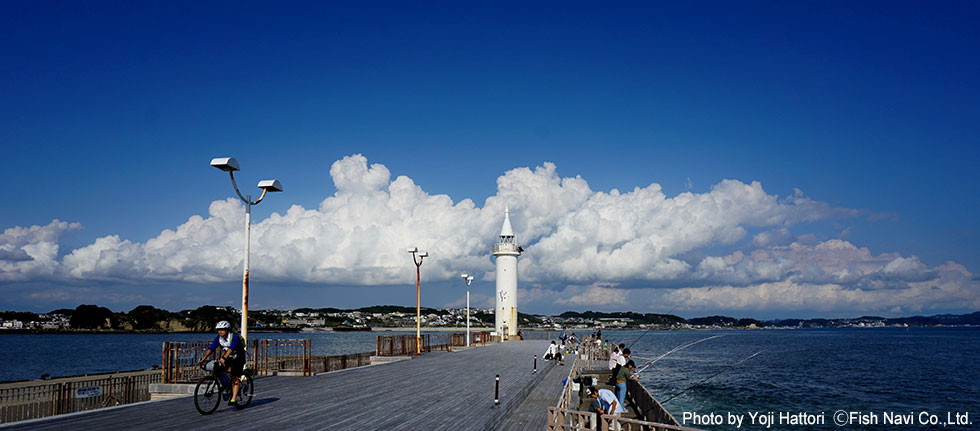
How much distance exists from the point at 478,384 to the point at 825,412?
23715 mm

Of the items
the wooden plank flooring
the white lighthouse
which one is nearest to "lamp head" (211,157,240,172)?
the wooden plank flooring

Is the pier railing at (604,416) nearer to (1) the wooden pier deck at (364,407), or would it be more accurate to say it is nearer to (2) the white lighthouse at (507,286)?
(1) the wooden pier deck at (364,407)

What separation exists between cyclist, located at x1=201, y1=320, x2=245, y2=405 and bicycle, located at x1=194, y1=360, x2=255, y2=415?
0.11m

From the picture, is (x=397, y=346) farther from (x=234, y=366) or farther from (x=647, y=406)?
(x=234, y=366)

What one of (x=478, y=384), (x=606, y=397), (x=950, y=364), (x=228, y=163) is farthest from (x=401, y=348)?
(x=950, y=364)

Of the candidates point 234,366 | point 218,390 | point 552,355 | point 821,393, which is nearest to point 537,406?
point 234,366

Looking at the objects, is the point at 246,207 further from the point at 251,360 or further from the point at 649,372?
the point at 649,372

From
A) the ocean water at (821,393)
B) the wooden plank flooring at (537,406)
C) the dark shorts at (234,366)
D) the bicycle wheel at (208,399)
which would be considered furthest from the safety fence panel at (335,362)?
the ocean water at (821,393)

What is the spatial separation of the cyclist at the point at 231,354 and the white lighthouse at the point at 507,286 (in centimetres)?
4653

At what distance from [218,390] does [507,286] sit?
47.1m

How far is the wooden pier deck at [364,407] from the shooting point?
12258 mm

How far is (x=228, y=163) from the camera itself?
1570 centimetres

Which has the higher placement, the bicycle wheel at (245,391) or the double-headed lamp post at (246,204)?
the double-headed lamp post at (246,204)

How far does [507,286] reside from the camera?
2372 inches
